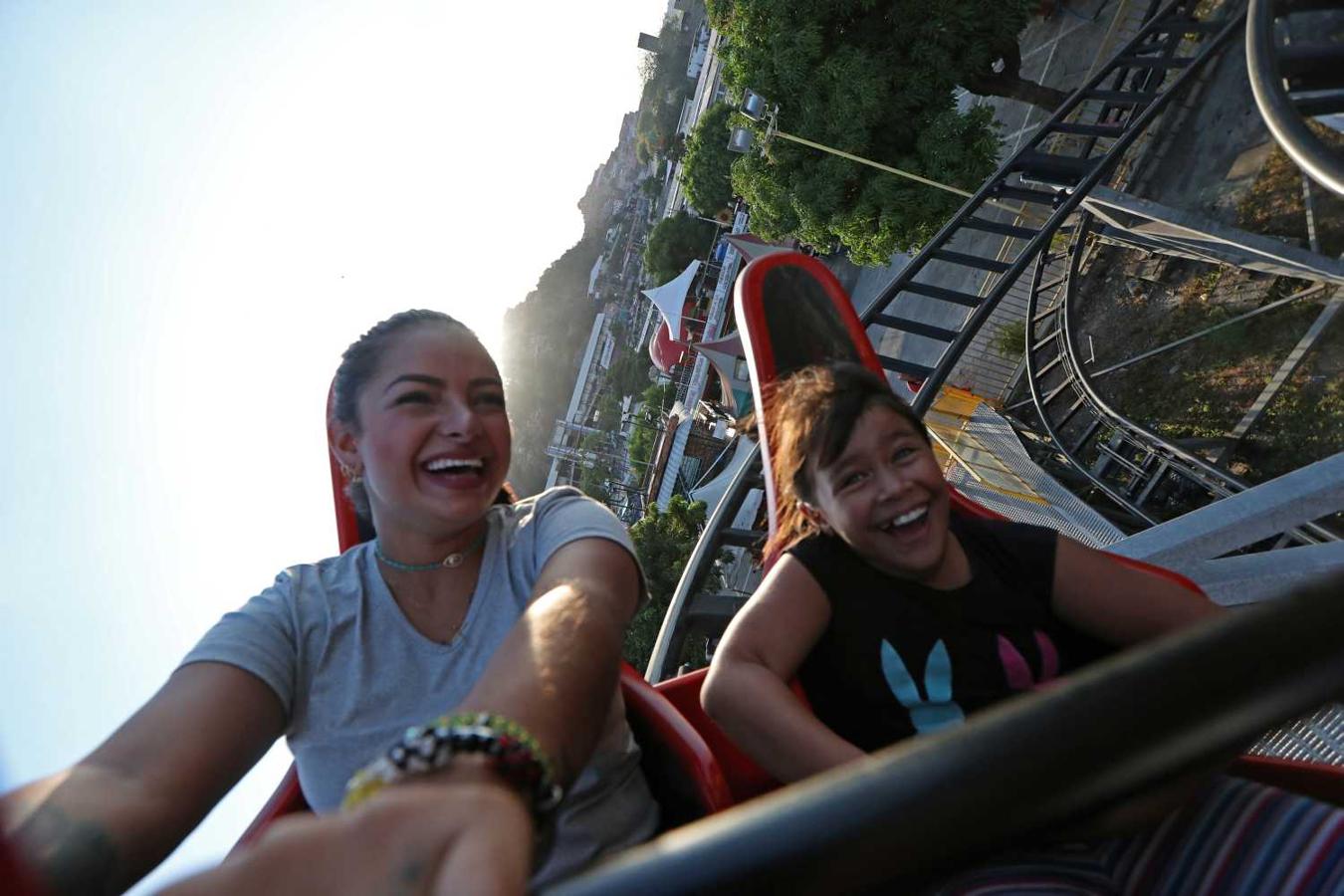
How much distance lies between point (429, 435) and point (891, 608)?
4.03 ft

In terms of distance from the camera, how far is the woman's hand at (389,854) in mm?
527

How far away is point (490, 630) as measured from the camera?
172 centimetres

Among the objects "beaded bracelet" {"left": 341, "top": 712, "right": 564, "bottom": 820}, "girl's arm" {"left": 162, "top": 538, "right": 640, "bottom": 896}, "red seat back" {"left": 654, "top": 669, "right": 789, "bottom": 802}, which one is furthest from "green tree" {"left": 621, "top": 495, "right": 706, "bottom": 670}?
"beaded bracelet" {"left": 341, "top": 712, "right": 564, "bottom": 820}

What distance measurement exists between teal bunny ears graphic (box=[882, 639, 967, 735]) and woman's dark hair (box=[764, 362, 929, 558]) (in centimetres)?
49

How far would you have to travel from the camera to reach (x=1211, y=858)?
142 centimetres

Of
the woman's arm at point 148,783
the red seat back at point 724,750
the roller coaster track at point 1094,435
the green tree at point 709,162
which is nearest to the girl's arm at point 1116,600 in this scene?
the red seat back at point 724,750

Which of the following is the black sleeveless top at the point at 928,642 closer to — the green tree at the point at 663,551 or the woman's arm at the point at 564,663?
the woman's arm at the point at 564,663

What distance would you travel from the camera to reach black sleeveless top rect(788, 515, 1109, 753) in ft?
5.75

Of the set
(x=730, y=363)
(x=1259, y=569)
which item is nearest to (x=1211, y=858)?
Result: (x=1259, y=569)

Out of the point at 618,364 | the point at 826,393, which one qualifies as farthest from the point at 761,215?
the point at 618,364

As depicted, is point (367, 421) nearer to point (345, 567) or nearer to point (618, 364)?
point (345, 567)

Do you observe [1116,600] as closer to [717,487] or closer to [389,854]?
[389,854]

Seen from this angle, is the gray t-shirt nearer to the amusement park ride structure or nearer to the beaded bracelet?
the amusement park ride structure

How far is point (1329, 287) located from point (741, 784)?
6.55 meters
